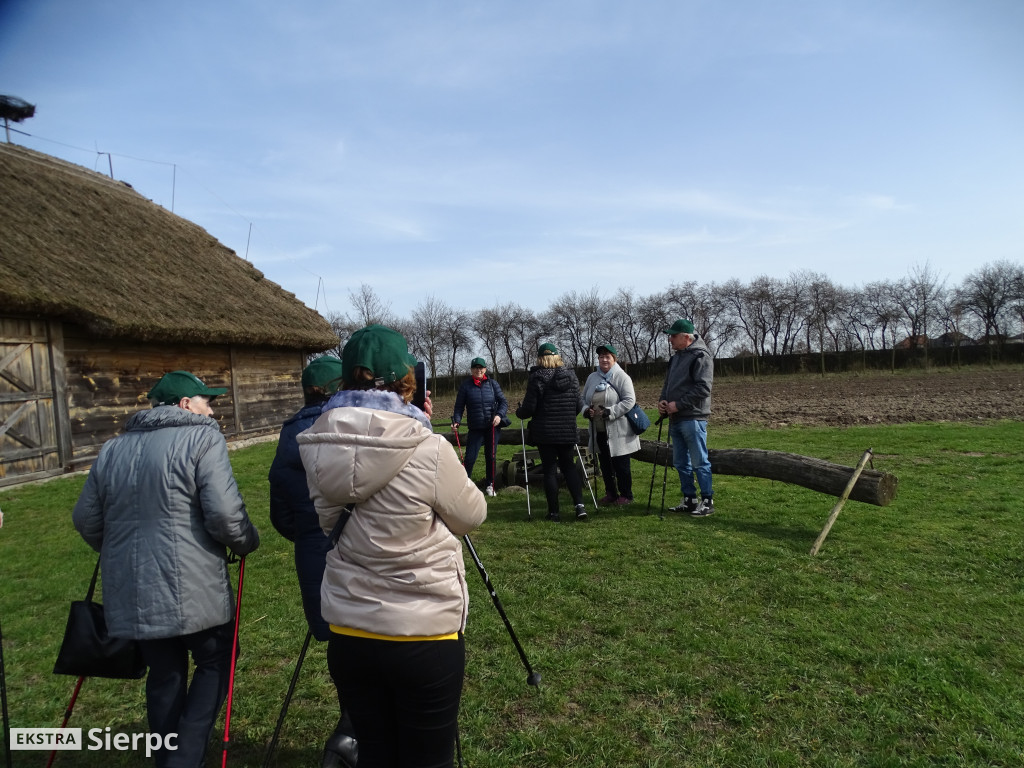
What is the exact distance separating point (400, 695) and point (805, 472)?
5.88 meters

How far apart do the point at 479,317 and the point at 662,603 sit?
4865 centimetres

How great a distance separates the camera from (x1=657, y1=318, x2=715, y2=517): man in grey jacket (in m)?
6.63

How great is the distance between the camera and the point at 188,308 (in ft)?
43.4

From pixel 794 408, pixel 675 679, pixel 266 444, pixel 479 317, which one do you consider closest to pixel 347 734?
pixel 675 679

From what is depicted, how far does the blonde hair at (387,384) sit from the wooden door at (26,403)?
10.7 metres

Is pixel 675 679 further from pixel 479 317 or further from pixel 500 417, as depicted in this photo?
pixel 479 317

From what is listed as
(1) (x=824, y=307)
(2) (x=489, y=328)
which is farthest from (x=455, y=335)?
(1) (x=824, y=307)

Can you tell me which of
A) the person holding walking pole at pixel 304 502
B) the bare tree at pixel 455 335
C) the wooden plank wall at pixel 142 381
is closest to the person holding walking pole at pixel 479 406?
the person holding walking pole at pixel 304 502

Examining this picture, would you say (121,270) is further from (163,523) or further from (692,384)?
(163,523)

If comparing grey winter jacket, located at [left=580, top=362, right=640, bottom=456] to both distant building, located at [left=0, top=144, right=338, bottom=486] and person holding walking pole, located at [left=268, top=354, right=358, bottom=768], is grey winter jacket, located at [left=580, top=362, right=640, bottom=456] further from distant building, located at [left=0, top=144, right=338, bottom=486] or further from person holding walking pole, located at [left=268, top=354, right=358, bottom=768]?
distant building, located at [left=0, top=144, right=338, bottom=486]

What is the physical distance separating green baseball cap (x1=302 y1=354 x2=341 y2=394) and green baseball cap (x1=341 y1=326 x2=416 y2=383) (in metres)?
1.03

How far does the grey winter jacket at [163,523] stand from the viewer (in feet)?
8.39

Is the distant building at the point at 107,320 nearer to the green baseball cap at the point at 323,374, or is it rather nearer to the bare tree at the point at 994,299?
the green baseball cap at the point at 323,374

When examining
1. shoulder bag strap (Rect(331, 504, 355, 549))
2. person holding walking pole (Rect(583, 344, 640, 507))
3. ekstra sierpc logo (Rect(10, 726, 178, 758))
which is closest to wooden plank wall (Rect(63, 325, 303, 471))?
person holding walking pole (Rect(583, 344, 640, 507))
